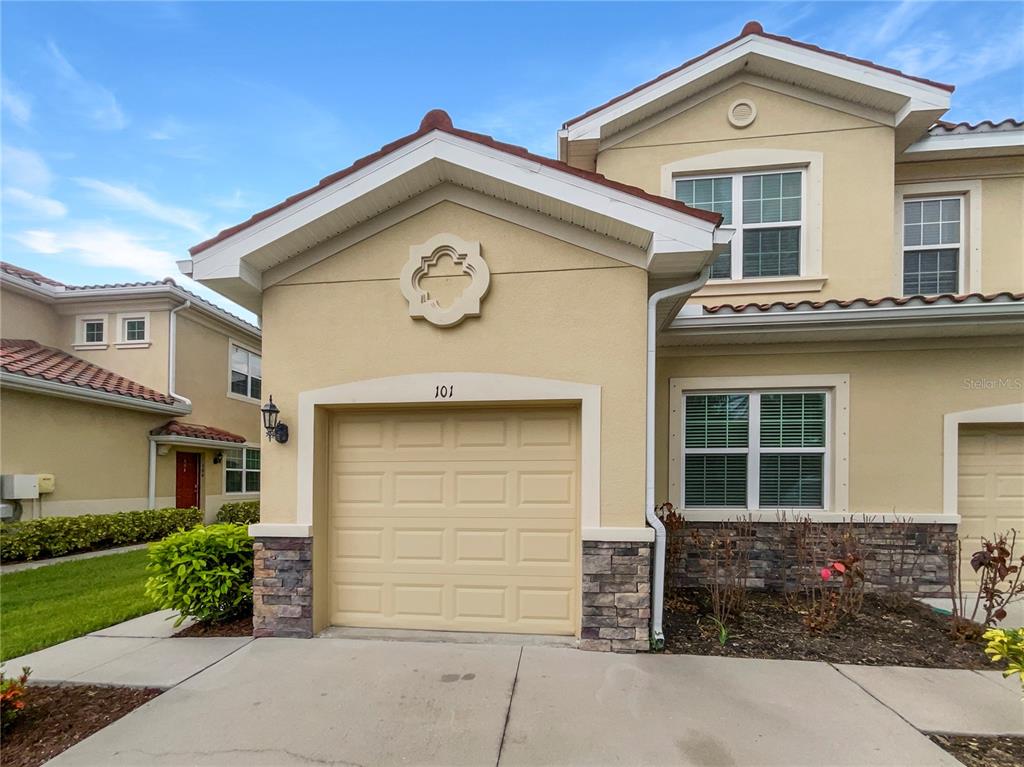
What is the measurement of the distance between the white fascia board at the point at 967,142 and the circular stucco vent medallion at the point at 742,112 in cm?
240

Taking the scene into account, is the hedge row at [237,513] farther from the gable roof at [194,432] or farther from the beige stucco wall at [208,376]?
the beige stucco wall at [208,376]

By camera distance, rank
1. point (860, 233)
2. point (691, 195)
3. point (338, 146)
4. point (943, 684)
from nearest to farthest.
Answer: point (943, 684), point (860, 233), point (691, 195), point (338, 146)

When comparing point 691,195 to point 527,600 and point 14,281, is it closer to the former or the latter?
point 527,600

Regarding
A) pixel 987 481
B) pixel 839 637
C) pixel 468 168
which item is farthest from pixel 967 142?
pixel 468 168

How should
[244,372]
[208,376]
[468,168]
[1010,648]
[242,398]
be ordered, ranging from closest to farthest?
[1010,648] → [468,168] → [208,376] → [242,398] → [244,372]

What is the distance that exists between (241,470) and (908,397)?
53.6ft

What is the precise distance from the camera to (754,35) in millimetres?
→ 6938

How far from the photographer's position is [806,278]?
22.6ft

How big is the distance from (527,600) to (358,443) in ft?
7.66

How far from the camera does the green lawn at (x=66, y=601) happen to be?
15.8ft

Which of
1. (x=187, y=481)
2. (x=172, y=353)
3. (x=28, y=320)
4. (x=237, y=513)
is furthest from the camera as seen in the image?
(x=237, y=513)

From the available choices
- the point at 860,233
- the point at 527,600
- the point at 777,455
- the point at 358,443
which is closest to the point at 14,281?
the point at 358,443

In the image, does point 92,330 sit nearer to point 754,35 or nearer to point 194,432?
point 194,432


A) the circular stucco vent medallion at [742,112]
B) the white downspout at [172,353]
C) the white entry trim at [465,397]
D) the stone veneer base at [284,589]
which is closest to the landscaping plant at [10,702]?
the stone veneer base at [284,589]
